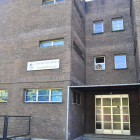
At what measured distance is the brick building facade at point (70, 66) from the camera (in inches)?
413

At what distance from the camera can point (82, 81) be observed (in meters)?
13.0

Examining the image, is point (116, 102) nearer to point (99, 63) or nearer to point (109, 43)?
point (99, 63)

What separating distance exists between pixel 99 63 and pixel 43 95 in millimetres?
5457

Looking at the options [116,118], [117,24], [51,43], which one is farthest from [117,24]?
[116,118]

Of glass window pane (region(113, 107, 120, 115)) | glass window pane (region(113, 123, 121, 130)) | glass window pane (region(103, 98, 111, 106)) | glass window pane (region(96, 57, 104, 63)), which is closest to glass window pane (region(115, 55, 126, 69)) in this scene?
glass window pane (region(96, 57, 104, 63))

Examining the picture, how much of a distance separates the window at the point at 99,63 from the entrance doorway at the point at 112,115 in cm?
224

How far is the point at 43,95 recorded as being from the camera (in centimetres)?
1088

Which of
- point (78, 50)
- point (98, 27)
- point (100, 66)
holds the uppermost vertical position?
point (98, 27)

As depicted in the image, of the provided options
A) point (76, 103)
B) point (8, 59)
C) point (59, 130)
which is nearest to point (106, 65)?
point (76, 103)

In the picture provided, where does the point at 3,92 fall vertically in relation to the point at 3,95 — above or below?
above

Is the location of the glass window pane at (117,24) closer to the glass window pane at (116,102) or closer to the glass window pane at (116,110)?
the glass window pane at (116,102)

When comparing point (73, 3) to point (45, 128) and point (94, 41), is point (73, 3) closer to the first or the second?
point (94, 41)

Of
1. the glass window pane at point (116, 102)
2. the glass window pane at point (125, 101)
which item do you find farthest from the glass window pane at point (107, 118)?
the glass window pane at point (125, 101)

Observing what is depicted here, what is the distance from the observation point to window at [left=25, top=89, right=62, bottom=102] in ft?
34.7
